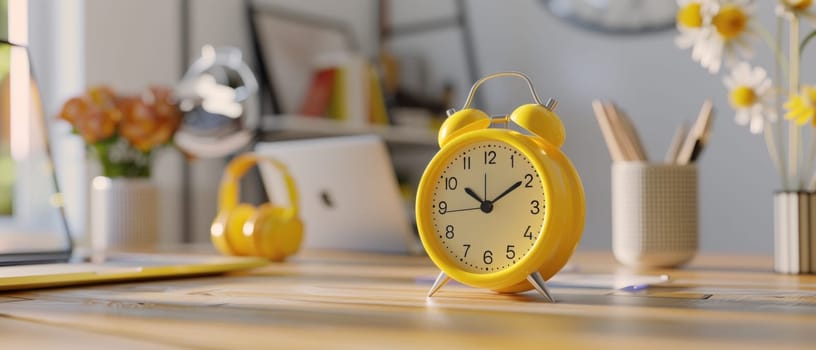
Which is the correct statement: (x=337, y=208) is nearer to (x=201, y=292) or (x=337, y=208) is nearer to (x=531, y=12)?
(x=201, y=292)

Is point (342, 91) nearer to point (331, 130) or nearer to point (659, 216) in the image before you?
point (331, 130)

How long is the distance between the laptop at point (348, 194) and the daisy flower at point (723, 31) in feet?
1.93

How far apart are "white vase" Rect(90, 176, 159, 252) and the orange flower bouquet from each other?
0.05 metres

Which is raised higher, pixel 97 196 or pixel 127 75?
pixel 127 75

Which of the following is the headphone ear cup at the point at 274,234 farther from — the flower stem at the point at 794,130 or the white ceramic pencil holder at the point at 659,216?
the flower stem at the point at 794,130

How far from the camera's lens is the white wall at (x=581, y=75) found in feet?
8.41

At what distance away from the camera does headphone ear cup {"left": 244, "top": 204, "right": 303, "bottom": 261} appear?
1.42 metres

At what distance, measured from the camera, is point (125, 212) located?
1.92 meters

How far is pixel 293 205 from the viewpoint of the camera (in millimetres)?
1487

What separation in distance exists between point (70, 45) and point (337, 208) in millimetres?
1206

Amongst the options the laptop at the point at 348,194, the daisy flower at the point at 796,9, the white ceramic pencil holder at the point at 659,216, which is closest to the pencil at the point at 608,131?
the white ceramic pencil holder at the point at 659,216

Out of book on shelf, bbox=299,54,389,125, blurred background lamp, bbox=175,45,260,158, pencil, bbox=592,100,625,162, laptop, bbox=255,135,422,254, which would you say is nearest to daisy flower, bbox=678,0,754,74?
pencil, bbox=592,100,625,162

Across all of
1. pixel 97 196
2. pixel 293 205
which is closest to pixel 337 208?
pixel 293 205

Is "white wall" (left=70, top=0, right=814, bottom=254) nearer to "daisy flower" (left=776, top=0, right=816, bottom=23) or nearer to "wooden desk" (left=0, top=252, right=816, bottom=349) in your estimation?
"daisy flower" (left=776, top=0, right=816, bottom=23)
